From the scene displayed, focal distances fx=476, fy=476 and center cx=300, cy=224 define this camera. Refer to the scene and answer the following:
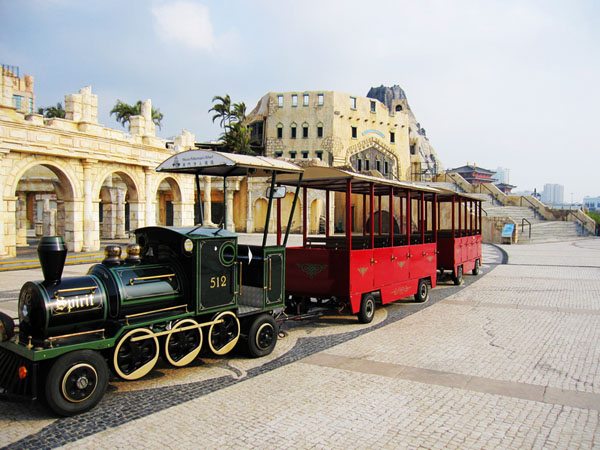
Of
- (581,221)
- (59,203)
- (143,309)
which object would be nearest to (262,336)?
(143,309)

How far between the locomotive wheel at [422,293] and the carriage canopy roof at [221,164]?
586cm

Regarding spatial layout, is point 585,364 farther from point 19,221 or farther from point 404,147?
point 404,147

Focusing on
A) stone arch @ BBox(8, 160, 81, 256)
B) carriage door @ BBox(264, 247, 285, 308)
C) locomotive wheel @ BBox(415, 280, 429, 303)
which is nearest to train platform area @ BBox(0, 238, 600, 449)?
carriage door @ BBox(264, 247, 285, 308)

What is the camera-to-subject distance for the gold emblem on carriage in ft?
31.0

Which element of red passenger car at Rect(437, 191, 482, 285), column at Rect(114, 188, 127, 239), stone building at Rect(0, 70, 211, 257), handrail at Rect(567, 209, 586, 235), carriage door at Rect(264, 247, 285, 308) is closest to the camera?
carriage door at Rect(264, 247, 285, 308)

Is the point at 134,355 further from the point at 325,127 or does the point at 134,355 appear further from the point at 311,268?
the point at 325,127

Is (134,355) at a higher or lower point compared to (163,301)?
lower

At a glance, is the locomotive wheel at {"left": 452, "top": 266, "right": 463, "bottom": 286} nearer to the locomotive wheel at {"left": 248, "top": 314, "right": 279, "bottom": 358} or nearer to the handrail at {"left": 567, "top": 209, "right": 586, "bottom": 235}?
the locomotive wheel at {"left": 248, "top": 314, "right": 279, "bottom": 358}

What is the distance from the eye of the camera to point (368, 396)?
5.69 metres

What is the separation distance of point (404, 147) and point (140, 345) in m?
57.6

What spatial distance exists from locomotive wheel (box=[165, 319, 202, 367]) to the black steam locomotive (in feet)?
0.04

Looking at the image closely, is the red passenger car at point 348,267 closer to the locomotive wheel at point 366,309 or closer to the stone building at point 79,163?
the locomotive wheel at point 366,309

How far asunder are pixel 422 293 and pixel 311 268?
4.10 meters

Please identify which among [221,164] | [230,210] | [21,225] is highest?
[230,210]
